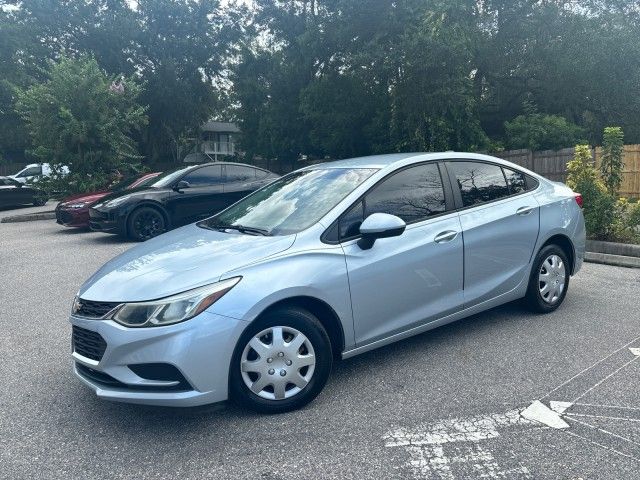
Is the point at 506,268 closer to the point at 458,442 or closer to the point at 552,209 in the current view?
the point at 552,209

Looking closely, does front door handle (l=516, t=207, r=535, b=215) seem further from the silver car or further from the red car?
the red car

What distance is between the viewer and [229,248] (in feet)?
12.2

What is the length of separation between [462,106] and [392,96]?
2.99 m

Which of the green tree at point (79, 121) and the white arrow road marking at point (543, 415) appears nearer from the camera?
the white arrow road marking at point (543, 415)

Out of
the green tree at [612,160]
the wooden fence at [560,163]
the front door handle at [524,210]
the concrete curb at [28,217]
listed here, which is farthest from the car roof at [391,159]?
the concrete curb at [28,217]

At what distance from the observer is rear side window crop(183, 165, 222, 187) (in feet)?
35.8

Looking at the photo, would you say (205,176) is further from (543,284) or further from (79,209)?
(543,284)

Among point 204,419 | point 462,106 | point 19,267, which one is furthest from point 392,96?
point 204,419

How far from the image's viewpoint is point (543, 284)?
→ 17.3 ft

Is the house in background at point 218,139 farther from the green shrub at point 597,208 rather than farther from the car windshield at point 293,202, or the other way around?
the car windshield at point 293,202

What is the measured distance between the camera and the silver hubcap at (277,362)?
133 inches

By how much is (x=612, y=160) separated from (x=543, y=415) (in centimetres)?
697

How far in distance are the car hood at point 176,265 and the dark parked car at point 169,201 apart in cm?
659

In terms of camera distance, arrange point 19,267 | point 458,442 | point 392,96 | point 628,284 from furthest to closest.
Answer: point 392,96 → point 19,267 → point 628,284 → point 458,442
